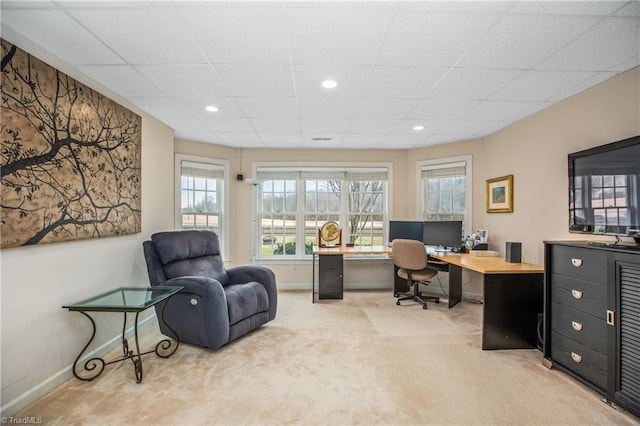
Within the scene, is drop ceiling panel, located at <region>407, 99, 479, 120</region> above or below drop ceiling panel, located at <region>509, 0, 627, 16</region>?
below

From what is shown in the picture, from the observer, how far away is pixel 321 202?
16.2 feet

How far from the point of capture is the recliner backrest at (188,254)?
2.89m

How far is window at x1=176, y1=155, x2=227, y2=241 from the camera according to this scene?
13.8 feet

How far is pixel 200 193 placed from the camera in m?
4.43

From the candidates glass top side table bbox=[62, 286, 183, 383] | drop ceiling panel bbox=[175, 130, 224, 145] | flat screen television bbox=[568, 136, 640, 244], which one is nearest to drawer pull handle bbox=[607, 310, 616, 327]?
flat screen television bbox=[568, 136, 640, 244]

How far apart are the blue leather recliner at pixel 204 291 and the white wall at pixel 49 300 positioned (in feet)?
1.11

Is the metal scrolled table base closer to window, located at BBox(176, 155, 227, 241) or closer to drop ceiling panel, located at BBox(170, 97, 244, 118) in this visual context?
window, located at BBox(176, 155, 227, 241)

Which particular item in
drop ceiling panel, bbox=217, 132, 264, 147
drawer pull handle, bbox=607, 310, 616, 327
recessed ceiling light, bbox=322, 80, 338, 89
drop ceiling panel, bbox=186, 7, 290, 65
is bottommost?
drawer pull handle, bbox=607, 310, 616, 327

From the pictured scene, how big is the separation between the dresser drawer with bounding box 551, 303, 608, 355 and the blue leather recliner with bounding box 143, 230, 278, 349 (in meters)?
2.58

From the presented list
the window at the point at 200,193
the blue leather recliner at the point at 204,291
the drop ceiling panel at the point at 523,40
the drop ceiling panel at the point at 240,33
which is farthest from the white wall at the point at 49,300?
the drop ceiling panel at the point at 523,40

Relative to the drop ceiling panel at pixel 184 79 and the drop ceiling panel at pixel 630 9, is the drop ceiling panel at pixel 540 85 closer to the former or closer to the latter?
the drop ceiling panel at pixel 630 9

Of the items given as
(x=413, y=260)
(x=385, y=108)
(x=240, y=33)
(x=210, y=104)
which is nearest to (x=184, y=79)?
(x=210, y=104)

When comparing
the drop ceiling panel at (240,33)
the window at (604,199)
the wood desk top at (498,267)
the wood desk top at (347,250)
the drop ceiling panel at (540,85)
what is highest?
the drop ceiling panel at (240,33)

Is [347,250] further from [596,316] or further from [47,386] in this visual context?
[47,386]
